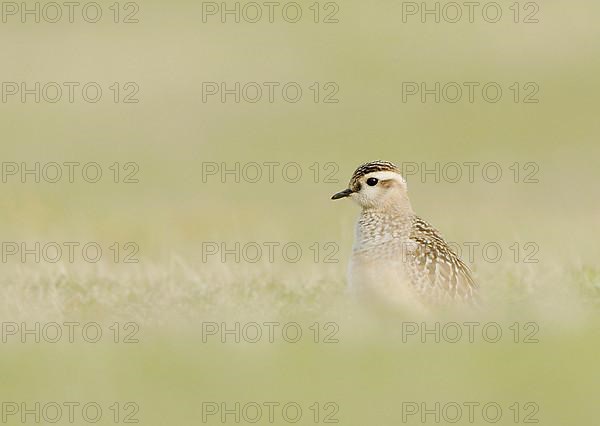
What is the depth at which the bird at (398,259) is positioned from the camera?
12.3 m

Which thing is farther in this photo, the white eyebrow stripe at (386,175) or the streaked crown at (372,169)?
the streaked crown at (372,169)

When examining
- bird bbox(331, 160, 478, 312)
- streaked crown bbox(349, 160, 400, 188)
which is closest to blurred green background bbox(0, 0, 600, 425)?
bird bbox(331, 160, 478, 312)

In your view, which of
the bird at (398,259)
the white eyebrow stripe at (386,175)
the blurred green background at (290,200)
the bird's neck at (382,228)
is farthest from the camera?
the white eyebrow stripe at (386,175)

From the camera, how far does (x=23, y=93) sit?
41438mm

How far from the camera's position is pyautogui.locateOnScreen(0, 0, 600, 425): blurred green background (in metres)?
9.10

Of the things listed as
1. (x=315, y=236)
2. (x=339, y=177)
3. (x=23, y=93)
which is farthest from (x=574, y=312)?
(x=23, y=93)

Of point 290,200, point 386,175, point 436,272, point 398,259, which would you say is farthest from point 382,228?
point 290,200

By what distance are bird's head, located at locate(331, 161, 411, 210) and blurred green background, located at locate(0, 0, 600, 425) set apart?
2.80 feet

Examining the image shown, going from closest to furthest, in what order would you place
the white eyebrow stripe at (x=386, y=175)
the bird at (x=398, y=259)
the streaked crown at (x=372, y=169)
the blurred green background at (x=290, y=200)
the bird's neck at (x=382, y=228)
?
the blurred green background at (x=290, y=200), the bird at (x=398, y=259), the bird's neck at (x=382, y=228), the white eyebrow stripe at (x=386, y=175), the streaked crown at (x=372, y=169)

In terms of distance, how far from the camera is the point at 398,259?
12672mm

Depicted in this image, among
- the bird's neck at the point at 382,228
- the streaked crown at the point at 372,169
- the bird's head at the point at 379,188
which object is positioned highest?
the streaked crown at the point at 372,169

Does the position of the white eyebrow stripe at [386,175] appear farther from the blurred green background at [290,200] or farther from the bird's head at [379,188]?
the blurred green background at [290,200]

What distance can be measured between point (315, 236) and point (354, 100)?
864 inches

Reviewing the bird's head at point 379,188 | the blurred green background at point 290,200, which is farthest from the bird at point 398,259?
the blurred green background at point 290,200
